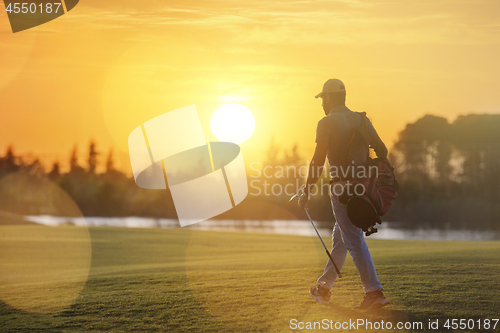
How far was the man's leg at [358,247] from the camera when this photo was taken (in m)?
5.90

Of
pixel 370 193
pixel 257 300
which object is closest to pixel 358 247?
pixel 370 193

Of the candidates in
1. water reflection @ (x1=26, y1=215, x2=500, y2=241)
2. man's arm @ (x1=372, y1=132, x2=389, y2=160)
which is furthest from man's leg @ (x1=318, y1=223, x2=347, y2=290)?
water reflection @ (x1=26, y1=215, x2=500, y2=241)

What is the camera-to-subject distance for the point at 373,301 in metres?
5.79

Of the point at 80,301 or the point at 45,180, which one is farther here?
the point at 45,180

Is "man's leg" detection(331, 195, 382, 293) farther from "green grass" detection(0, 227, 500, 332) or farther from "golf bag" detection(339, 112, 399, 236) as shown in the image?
"green grass" detection(0, 227, 500, 332)

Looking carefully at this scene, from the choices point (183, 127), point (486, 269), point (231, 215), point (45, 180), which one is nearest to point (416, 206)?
point (231, 215)

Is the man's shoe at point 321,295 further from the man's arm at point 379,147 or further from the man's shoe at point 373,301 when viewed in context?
the man's arm at point 379,147

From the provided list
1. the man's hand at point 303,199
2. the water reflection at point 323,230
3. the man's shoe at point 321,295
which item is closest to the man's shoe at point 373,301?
the man's shoe at point 321,295

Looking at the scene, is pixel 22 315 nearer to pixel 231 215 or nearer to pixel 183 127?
pixel 183 127

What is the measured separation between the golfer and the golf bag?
0.10m

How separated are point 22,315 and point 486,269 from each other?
265 inches

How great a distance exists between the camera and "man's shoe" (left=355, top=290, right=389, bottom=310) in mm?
5777

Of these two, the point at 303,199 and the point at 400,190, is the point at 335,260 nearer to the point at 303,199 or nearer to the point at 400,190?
the point at 303,199

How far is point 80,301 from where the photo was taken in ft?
23.3
